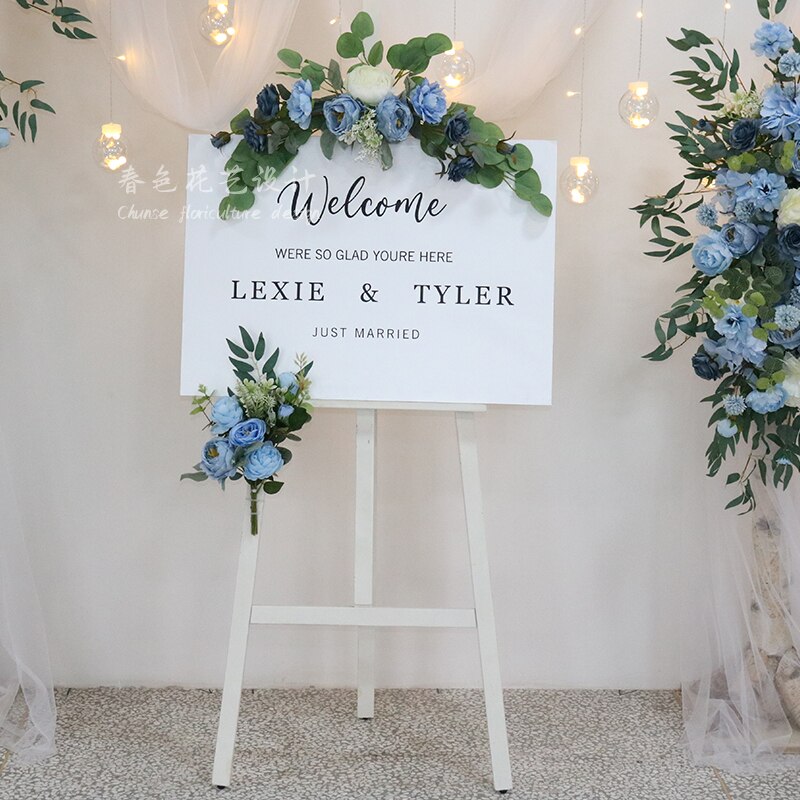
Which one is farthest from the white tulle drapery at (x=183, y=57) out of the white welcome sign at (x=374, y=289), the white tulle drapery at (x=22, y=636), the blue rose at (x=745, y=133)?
the blue rose at (x=745, y=133)

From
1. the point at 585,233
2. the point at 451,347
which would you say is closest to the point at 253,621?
the point at 451,347

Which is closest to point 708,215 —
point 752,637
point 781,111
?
point 781,111

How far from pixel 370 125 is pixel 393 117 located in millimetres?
53

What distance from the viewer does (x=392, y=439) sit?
8.30 feet

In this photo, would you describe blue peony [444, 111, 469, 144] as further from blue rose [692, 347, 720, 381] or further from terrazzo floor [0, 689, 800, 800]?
terrazzo floor [0, 689, 800, 800]

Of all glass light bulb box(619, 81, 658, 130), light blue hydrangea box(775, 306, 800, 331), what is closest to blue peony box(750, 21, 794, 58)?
glass light bulb box(619, 81, 658, 130)

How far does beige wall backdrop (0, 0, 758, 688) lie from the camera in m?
2.45

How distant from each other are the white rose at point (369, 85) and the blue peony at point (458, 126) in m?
0.14

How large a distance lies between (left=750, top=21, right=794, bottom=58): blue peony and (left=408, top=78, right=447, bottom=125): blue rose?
0.65 m

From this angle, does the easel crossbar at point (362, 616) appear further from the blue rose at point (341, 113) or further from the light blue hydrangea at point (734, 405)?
the blue rose at point (341, 113)

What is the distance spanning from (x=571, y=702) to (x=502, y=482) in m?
0.61

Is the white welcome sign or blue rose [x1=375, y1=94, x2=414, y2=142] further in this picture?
the white welcome sign

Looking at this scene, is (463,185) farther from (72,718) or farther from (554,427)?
(72,718)

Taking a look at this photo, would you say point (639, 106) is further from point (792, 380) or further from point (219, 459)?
point (219, 459)
